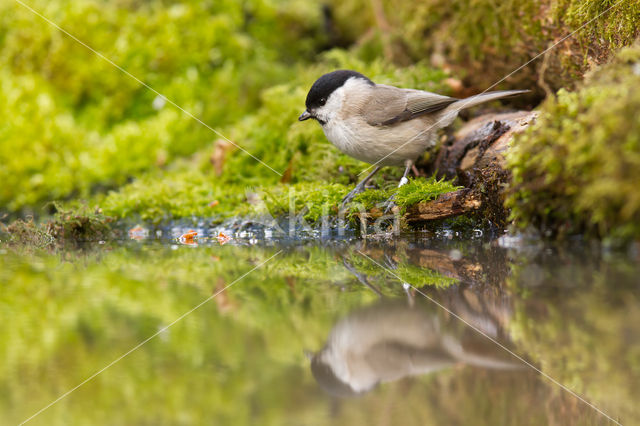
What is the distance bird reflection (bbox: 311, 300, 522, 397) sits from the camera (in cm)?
130

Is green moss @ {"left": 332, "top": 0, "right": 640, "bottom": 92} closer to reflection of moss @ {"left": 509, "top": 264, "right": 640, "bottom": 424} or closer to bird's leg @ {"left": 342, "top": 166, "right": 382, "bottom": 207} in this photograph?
bird's leg @ {"left": 342, "top": 166, "right": 382, "bottom": 207}

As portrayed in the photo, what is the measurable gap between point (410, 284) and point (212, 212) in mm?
2815

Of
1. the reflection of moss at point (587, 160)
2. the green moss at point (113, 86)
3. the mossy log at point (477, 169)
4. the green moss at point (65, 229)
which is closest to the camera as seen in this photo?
the reflection of moss at point (587, 160)

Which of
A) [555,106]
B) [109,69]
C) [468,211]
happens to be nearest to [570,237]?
[555,106]

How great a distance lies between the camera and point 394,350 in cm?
143

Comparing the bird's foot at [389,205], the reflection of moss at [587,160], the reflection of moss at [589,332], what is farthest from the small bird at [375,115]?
the reflection of moss at [589,332]

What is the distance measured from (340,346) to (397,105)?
2716 millimetres

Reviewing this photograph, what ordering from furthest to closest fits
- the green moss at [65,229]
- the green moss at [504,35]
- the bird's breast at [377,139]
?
the green moss at [65,229] → the bird's breast at [377,139] → the green moss at [504,35]

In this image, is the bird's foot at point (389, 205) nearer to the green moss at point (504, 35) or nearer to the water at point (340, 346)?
the water at point (340, 346)

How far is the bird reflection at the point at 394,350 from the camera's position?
1.30 meters

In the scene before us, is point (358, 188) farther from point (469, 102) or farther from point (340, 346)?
point (340, 346)

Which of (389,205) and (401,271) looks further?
(389,205)

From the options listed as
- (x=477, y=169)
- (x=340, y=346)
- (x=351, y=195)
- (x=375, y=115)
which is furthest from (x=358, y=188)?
(x=340, y=346)

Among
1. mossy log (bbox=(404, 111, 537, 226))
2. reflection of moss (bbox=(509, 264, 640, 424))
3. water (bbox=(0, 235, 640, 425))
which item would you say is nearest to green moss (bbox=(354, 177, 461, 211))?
mossy log (bbox=(404, 111, 537, 226))
